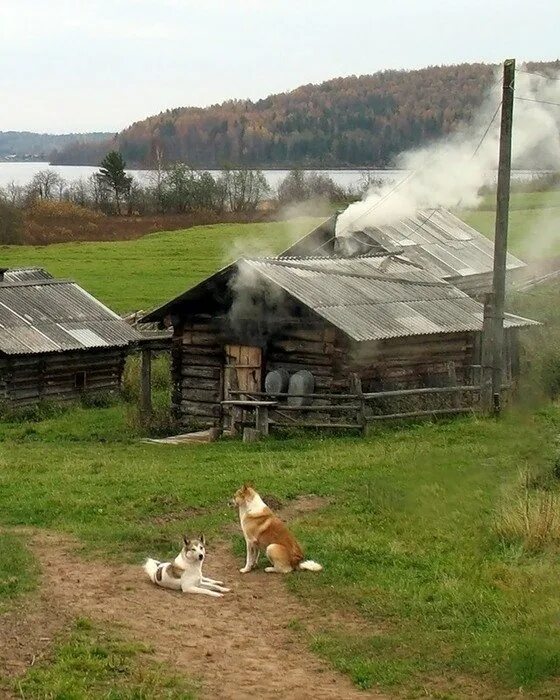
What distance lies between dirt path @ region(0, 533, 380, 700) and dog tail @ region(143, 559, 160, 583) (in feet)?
0.29

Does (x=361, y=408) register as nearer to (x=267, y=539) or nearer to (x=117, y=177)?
(x=267, y=539)

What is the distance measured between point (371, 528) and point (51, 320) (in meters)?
19.0

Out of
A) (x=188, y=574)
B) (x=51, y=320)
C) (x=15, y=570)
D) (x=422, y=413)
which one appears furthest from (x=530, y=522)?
(x=51, y=320)

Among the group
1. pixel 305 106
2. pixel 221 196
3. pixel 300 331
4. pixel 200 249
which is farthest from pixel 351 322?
pixel 305 106

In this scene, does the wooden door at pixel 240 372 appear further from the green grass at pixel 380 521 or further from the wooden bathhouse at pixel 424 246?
the wooden bathhouse at pixel 424 246

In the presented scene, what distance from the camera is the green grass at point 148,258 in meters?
48.5

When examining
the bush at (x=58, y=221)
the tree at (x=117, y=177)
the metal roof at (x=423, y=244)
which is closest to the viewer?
the metal roof at (x=423, y=244)

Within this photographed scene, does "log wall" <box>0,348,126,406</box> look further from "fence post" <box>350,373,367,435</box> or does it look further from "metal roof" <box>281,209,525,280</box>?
"fence post" <box>350,373,367,435</box>

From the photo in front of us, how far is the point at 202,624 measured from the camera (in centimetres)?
1086

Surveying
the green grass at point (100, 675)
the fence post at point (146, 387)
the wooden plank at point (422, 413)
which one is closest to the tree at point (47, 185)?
the fence post at point (146, 387)

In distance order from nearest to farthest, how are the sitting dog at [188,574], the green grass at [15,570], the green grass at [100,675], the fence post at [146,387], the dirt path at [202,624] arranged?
the green grass at [100,675] < the dirt path at [202,624] < the green grass at [15,570] < the sitting dog at [188,574] < the fence post at [146,387]

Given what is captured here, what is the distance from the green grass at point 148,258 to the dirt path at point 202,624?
32.6m

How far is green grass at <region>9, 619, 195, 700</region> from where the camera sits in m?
8.73

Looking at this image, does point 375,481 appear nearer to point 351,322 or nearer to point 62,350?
point 351,322
